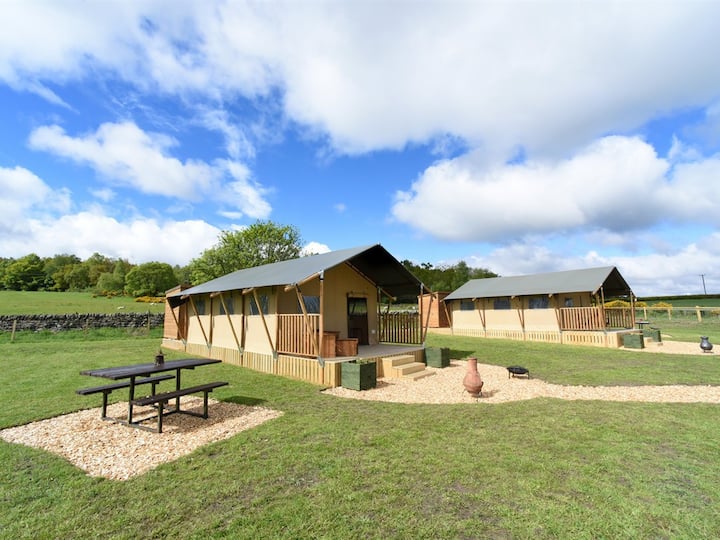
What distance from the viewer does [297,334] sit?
10.6m

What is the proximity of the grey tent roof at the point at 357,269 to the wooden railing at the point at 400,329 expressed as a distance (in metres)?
1.14

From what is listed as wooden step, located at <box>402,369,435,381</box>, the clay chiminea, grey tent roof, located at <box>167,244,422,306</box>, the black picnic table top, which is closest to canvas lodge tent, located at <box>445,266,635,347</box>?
grey tent roof, located at <box>167,244,422,306</box>

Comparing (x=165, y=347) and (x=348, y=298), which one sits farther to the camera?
(x=165, y=347)

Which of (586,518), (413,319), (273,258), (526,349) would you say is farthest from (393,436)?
(273,258)

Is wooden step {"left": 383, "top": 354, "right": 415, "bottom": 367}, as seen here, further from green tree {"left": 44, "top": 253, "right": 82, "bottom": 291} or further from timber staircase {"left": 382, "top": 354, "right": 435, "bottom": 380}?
green tree {"left": 44, "top": 253, "right": 82, "bottom": 291}

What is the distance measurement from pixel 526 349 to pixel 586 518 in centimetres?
1447

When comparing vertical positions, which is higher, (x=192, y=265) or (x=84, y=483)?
(x=192, y=265)

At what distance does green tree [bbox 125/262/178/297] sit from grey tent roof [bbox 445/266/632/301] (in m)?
50.9

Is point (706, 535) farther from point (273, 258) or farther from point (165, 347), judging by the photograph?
point (273, 258)

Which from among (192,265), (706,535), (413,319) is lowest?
(706,535)

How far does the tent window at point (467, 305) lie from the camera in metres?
24.9

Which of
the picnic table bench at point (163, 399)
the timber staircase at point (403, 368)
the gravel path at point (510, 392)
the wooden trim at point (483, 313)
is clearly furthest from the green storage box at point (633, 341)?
the picnic table bench at point (163, 399)

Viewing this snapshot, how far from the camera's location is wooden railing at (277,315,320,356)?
33.2 feet

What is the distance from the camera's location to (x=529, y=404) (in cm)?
755
